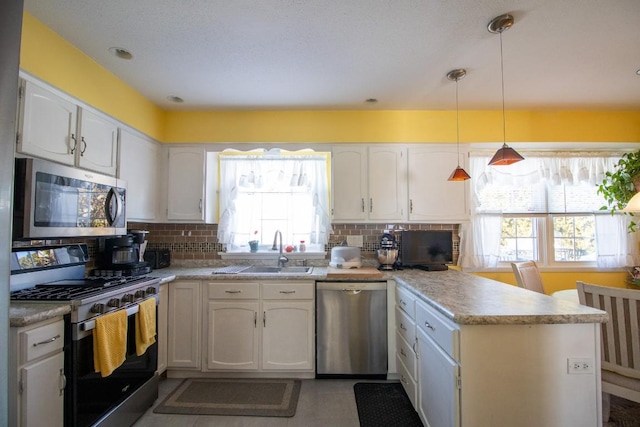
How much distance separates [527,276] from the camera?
2420 millimetres

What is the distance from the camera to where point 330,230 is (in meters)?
3.01

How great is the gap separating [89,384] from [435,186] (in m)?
3.01

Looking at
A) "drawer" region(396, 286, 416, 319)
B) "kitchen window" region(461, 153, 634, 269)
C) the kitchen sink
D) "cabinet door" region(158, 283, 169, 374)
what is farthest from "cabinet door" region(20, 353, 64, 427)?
"kitchen window" region(461, 153, 634, 269)

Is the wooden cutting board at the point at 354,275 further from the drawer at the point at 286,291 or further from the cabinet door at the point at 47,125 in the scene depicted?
the cabinet door at the point at 47,125

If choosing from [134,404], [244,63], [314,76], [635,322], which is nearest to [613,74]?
[635,322]

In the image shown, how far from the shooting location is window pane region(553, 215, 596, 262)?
10.5 feet

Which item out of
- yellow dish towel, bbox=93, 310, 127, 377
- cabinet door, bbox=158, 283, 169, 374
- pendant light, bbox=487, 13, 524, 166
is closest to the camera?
yellow dish towel, bbox=93, 310, 127, 377

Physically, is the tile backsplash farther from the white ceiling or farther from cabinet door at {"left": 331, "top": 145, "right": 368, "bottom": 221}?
the white ceiling

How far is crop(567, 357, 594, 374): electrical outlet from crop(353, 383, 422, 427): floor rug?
3.41ft

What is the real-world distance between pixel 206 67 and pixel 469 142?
2.57 metres

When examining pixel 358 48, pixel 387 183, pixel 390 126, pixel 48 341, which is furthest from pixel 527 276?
pixel 48 341

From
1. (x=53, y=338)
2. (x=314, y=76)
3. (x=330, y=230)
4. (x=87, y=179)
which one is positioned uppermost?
(x=314, y=76)

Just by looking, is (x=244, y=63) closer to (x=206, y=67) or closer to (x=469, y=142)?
(x=206, y=67)

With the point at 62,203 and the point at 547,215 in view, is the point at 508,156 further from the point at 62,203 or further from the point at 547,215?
the point at 62,203
